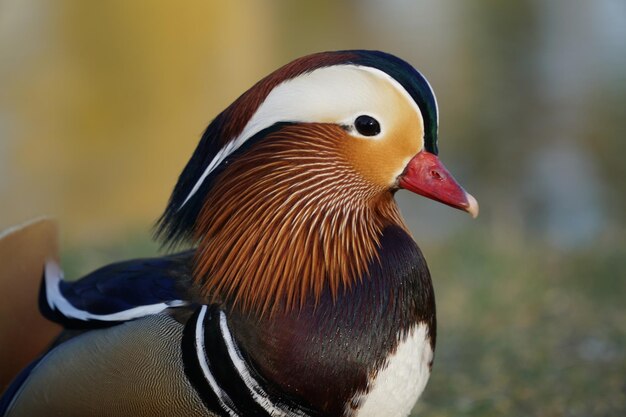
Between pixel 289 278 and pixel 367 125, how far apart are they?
0.40 m

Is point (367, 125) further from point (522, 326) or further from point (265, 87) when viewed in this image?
point (522, 326)

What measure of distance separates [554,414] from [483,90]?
330 inches

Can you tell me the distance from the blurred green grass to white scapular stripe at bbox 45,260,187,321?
1323 mm

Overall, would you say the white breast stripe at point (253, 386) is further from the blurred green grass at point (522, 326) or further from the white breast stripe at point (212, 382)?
the blurred green grass at point (522, 326)

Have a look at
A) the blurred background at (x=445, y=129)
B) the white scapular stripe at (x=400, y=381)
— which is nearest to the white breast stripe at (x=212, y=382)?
the white scapular stripe at (x=400, y=381)

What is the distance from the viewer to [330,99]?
2162 millimetres

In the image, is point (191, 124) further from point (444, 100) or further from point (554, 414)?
point (554, 414)

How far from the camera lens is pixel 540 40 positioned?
11812mm

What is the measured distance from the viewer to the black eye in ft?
7.03

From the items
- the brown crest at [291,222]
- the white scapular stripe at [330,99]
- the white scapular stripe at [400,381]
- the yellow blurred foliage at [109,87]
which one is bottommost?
the yellow blurred foliage at [109,87]

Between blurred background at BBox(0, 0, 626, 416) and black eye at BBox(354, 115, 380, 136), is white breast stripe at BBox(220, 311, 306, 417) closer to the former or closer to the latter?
black eye at BBox(354, 115, 380, 136)

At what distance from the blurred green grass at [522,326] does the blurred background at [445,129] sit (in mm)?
14

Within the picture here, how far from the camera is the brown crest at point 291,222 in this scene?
2.21m

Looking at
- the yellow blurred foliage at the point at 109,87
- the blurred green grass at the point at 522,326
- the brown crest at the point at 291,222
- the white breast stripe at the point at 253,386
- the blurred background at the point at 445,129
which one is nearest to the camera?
the white breast stripe at the point at 253,386
